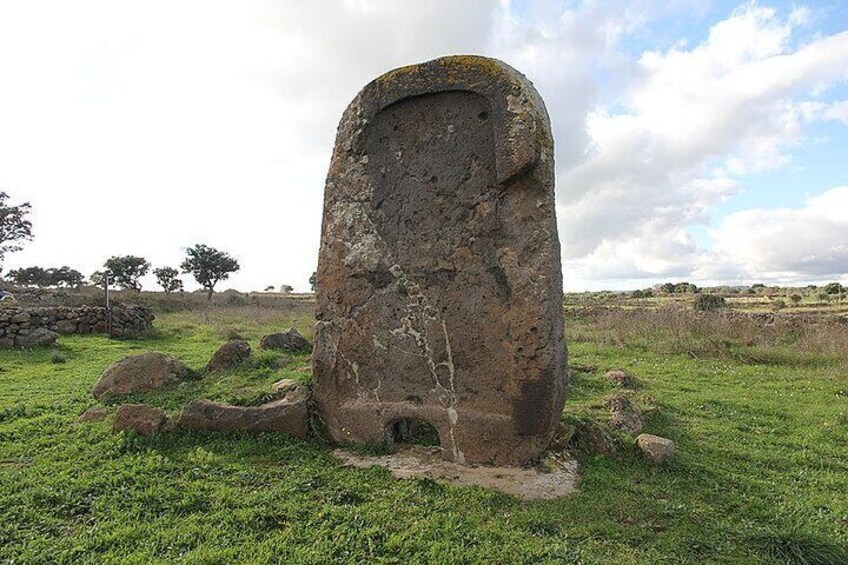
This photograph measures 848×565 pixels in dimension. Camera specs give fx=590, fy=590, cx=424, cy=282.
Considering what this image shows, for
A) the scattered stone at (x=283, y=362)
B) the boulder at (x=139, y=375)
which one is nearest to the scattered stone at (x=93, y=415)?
the boulder at (x=139, y=375)

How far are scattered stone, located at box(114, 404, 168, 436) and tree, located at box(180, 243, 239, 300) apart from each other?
4244 cm

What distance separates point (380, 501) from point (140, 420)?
2.98 meters

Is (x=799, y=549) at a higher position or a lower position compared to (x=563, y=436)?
lower

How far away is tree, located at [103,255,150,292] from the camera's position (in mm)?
44312

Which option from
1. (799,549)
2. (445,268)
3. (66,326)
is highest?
(445,268)

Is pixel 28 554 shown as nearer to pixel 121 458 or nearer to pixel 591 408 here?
pixel 121 458

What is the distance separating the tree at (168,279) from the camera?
47.8 meters

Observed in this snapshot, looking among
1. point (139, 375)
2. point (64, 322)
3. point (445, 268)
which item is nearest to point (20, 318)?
point (64, 322)

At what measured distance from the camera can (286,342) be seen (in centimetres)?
1250

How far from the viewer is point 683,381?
11102 mm

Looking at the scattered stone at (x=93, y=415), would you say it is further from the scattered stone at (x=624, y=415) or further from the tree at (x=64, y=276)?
the tree at (x=64, y=276)

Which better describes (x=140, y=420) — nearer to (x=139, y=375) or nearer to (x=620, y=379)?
(x=139, y=375)

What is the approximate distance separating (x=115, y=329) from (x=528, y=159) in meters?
15.8

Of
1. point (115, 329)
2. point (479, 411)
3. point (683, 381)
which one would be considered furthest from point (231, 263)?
point (479, 411)
